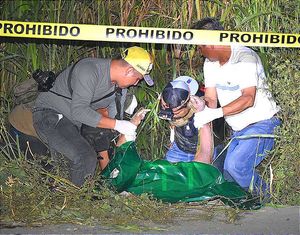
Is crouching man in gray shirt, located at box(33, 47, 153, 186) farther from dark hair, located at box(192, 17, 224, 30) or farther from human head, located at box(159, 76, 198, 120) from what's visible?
dark hair, located at box(192, 17, 224, 30)

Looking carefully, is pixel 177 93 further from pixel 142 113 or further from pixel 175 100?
pixel 142 113

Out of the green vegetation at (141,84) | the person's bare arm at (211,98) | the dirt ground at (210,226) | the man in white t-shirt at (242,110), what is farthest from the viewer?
the person's bare arm at (211,98)

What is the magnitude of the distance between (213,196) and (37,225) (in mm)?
1461

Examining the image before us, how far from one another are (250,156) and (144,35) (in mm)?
1353

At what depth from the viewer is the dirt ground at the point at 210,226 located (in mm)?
4953

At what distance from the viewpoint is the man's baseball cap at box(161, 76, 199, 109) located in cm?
594

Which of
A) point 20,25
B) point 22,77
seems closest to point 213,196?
point 20,25

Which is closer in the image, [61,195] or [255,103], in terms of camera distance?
[61,195]

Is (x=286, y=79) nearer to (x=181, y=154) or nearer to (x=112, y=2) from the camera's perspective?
(x=181, y=154)

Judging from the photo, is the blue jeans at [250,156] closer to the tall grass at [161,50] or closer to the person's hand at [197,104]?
Answer: the tall grass at [161,50]

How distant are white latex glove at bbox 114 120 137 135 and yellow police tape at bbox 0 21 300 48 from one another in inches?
26.8

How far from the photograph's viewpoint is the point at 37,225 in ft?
16.5

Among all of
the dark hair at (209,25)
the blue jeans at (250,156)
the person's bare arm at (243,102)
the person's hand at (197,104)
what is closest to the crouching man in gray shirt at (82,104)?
the person's hand at (197,104)

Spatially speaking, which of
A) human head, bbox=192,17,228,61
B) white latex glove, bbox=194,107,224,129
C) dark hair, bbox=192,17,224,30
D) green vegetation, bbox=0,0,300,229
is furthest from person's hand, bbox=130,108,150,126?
dark hair, bbox=192,17,224,30
